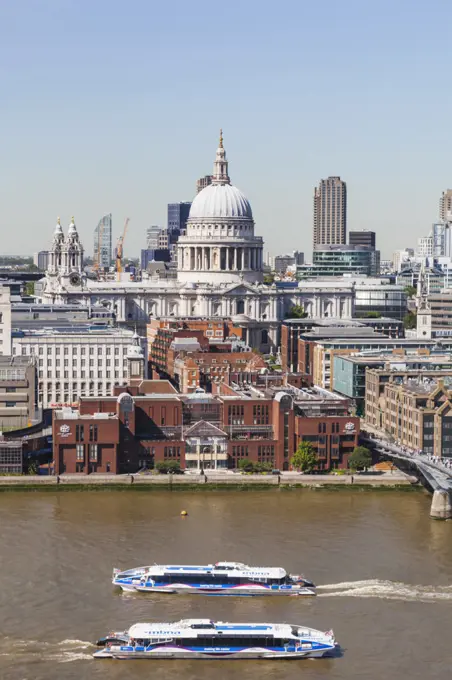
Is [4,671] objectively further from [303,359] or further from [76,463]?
[303,359]

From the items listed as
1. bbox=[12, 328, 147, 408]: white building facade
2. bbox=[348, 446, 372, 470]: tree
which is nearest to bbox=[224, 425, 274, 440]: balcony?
bbox=[348, 446, 372, 470]: tree

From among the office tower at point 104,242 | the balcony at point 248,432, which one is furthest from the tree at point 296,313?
the office tower at point 104,242

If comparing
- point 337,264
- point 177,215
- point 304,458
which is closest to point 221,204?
point 337,264

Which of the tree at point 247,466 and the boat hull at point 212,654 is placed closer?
the boat hull at point 212,654

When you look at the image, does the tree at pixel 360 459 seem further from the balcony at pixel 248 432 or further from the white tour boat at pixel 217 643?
the white tour boat at pixel 217 643

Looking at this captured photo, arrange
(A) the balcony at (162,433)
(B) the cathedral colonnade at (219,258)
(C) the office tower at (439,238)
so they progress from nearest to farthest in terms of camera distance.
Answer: (A) the balcony at (162,433), (B) the cathedral colonnade at (219,258), (C) the office tower at (439,238)

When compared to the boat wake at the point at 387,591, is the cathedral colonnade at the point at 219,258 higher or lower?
higher

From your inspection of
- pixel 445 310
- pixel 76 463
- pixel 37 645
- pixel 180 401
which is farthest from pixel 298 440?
pixel 445 310
